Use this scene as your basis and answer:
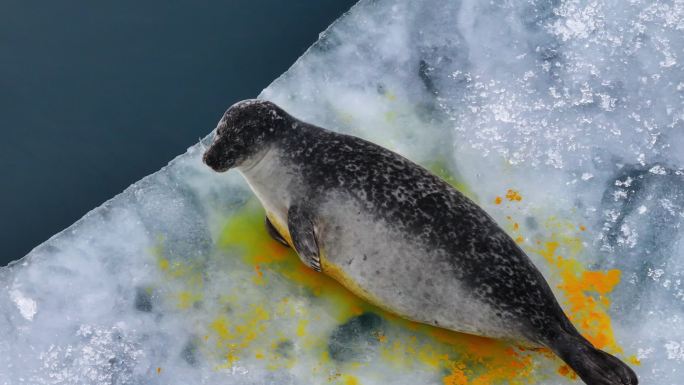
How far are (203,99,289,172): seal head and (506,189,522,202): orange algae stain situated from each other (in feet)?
4.73

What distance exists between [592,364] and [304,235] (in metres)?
1.65

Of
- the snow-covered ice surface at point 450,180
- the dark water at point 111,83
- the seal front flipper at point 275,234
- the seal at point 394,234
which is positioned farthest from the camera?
the dark water at point 111,83

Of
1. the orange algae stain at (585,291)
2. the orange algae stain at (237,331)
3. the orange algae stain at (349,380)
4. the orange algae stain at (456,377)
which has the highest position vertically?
the orange algae stain at (585,291)

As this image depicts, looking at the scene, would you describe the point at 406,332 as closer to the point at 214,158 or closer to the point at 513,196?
the point at 513,196

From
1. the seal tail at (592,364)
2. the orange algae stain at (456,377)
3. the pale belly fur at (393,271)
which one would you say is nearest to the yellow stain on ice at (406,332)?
the orange algae stain at (456,377)

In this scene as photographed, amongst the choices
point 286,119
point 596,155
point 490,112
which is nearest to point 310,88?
point 286,119

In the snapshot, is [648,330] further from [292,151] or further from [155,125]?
[155,125]

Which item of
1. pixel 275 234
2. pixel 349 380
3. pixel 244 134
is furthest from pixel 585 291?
pixel 244 134

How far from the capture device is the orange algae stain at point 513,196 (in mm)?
5555

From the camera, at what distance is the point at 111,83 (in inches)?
243

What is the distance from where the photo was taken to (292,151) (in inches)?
207

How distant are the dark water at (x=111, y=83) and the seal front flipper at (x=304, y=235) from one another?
1.28 meters

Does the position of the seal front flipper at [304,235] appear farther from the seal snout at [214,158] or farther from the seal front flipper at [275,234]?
the seal snout at [214,158]

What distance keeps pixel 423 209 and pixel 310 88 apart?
142cm
